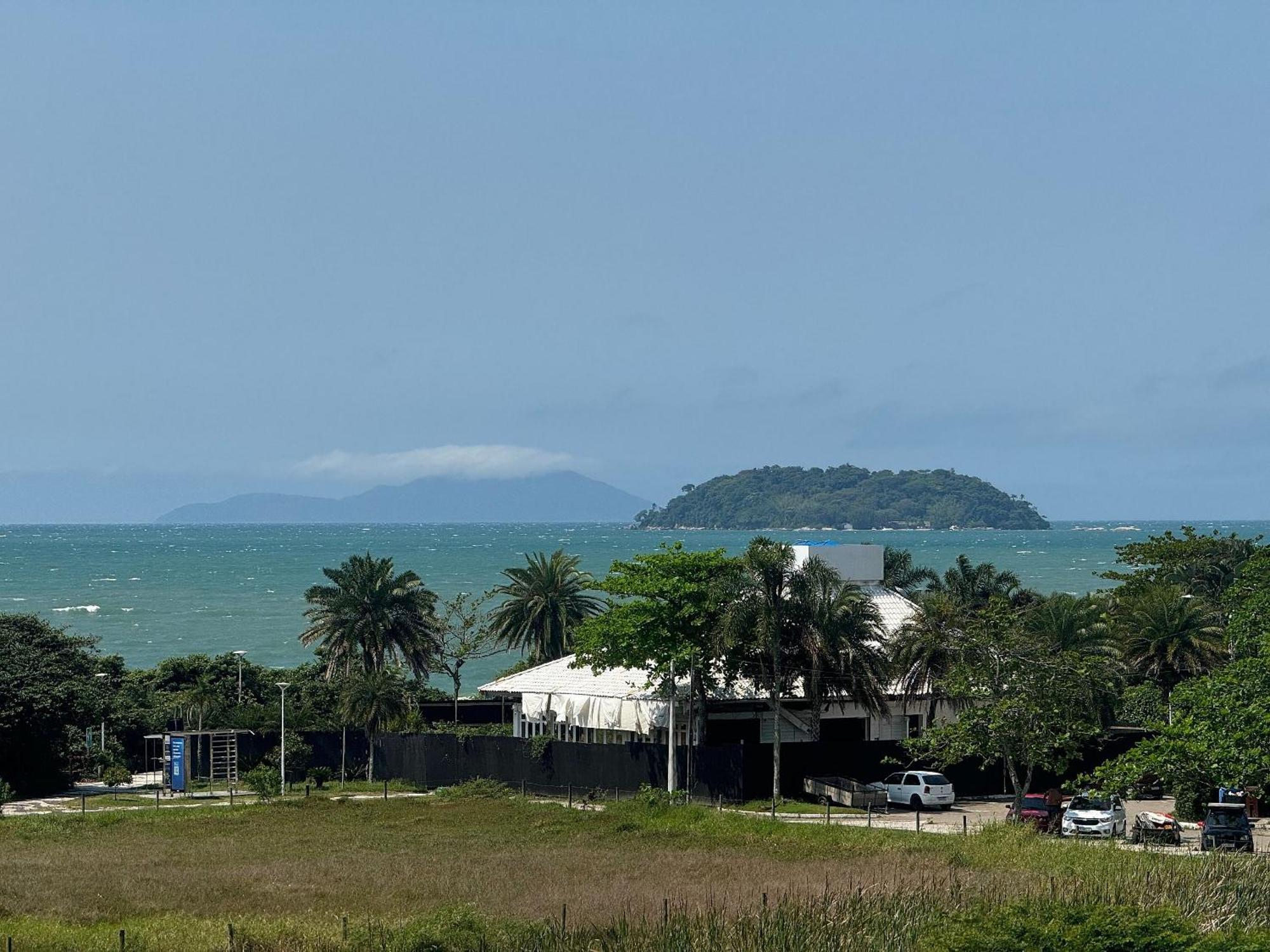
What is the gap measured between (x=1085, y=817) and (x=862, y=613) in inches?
423

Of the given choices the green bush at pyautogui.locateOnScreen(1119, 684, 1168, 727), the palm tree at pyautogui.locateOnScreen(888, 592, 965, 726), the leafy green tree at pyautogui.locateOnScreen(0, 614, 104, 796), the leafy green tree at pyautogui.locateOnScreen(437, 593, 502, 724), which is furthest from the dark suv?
the leafy green tree at pyautogui.locateOnScreen(437, 593, 502, 724)

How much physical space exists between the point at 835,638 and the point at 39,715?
2923 cm

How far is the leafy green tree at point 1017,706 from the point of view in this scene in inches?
1938

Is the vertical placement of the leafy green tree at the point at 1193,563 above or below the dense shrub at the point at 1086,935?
above

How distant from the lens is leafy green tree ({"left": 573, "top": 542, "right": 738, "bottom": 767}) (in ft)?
180

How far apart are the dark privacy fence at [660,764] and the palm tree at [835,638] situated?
184 cm

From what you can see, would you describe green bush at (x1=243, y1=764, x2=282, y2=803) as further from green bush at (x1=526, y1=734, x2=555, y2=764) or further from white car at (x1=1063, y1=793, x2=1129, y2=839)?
white car at (x1=1063, y1=793, x2=1129, y2=839)

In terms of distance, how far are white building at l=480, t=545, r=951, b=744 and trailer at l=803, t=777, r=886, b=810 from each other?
9.68 ft

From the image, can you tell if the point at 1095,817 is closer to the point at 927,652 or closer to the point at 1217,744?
the point at 1217,744

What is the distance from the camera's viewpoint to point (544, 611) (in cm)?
8312

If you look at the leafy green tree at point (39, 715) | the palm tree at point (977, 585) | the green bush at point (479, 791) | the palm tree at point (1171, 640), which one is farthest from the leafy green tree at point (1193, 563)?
the leafy green tree at point (39, 715)

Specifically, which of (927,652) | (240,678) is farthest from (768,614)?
(240,678)

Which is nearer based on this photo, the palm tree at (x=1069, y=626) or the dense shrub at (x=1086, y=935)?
the dense shrub at (x=1086, y=935)

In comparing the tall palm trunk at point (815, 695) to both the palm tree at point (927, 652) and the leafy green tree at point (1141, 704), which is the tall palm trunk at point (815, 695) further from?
the leafy green tree at point (1141, 704)
